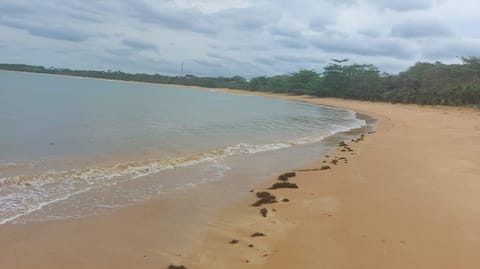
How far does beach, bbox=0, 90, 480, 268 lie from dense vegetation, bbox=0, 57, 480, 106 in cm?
4510

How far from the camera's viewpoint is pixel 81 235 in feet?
22.0

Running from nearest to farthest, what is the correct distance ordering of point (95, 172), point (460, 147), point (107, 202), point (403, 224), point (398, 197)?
point (403, 224)
point (107, 202)
point (398, 197)
point (95, 172)
point (460, 147)

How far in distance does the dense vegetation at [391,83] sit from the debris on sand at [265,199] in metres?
46.2

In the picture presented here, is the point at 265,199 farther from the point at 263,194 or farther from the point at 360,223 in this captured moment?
the point at 360,223

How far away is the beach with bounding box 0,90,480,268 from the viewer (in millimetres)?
5844

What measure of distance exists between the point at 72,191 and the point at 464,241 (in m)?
7.63

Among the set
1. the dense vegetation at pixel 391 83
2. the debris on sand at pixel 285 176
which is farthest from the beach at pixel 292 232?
the dense vegetation at pixel 391 83

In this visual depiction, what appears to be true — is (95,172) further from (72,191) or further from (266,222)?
(266,222)

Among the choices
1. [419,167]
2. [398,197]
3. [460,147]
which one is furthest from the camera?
[460,147]

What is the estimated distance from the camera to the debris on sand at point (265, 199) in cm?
888

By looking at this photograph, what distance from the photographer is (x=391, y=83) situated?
73.7 metres

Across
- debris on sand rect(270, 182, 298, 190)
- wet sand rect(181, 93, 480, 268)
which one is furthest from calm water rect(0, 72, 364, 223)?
wet sand rect(181, 93, 480, 268)

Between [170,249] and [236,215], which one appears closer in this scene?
[170,249]

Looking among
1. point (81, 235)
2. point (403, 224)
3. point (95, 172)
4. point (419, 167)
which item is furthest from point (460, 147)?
point (81, 235)
